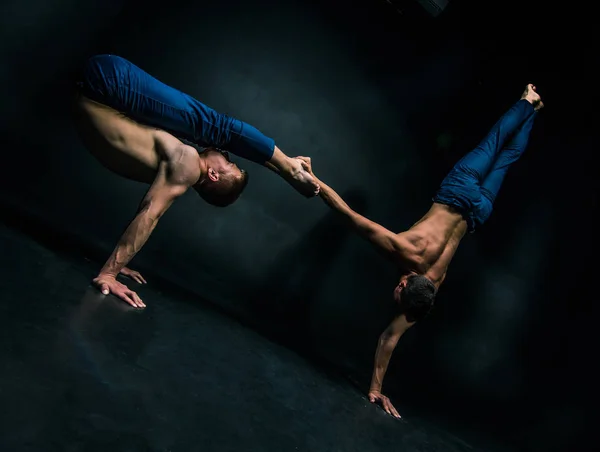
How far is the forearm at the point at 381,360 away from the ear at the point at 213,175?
1443 mm

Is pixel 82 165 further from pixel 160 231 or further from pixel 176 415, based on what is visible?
pixel 176 415

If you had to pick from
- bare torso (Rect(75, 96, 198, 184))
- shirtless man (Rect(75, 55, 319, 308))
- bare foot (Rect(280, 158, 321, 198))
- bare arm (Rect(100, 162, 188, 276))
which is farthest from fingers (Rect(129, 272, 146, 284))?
bare foot (Rect(280, 158, 321, 198))

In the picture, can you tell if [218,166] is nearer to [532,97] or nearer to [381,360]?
[381,360]

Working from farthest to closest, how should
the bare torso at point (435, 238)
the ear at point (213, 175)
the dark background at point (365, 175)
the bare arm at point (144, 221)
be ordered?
the dark background at point (365, 175) < the bare torso at point (435, 238) < the ear at point (213, 175) < the bare arm at point (144, 221)

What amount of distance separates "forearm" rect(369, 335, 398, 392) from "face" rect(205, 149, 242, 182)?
4.54 ft

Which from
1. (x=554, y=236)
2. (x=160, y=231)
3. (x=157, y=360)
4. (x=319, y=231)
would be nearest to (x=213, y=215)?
(x=160, y=231)

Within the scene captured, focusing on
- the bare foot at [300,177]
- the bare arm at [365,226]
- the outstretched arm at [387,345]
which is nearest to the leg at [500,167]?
the bare arm at [365,226]

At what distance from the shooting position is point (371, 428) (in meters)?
2.13

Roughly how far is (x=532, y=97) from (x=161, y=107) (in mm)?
2918

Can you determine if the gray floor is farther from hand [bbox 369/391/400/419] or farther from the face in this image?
the face

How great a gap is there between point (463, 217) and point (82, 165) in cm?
268

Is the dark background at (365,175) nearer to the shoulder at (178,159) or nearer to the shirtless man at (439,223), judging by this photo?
the shirtless man at (439,223)

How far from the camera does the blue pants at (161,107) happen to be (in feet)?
7.71

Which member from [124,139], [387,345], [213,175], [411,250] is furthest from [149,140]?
[387,345]
